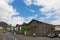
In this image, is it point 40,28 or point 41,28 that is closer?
point 41,28

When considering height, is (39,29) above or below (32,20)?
below

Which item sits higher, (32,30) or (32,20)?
(32,20)

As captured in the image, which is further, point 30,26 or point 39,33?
point 30,26

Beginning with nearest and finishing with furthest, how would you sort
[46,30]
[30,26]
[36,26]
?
[46,30] < [36,26] < [30,26]

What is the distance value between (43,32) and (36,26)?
A: 5.06 m

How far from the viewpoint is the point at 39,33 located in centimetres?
6431

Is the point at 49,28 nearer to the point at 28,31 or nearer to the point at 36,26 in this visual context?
the point at 36,26

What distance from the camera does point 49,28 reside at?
61562 mm

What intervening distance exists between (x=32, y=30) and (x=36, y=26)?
13.2ft

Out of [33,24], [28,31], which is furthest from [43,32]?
[28,31]

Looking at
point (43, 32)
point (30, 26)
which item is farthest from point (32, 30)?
point (43, 32)

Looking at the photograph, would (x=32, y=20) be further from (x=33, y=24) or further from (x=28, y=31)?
(x=28, y=31)

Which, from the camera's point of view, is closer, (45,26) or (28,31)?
(45,26)

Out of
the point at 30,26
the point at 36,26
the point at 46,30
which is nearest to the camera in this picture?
the point at 46,30
